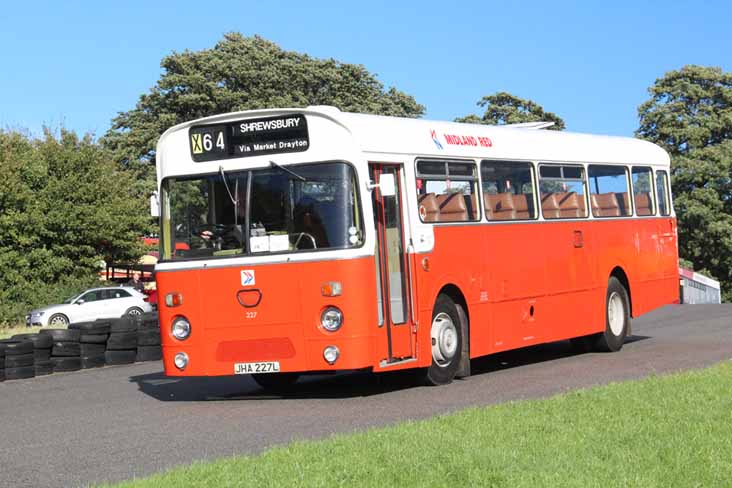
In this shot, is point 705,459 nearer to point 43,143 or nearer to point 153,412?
point 153,412

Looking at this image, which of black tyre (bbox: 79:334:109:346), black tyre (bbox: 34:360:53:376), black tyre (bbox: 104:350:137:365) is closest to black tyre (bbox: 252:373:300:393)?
black tyre (bbox: 34:360:53:376)

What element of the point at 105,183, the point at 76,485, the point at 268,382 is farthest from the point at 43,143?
the point at 76,485

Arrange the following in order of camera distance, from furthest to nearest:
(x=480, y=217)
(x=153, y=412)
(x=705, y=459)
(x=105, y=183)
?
1. (x=105, y=183)
2. (x=480, y=217)
3. (x=153, y=412)
4. (x=705, y=459)

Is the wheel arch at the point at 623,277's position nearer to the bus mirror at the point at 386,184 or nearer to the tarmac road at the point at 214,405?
the tarmac road at the point at 214,405

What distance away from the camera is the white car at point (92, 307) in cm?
4112

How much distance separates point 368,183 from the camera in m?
13.7

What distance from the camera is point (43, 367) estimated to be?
Result: 19391 millimetres

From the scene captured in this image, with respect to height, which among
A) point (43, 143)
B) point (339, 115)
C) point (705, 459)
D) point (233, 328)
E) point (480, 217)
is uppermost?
point (43, 143)

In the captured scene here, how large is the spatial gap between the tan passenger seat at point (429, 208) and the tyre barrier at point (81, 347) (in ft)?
23.0

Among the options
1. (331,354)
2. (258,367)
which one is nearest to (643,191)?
(331,354)

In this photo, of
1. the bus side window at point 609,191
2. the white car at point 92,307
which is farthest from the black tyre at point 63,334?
the white car at point 92,307

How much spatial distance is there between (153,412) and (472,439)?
5.03 metres

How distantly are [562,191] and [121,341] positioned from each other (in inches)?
296

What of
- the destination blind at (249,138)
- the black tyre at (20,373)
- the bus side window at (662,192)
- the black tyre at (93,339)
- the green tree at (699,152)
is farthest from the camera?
the green tree at (699,152)
